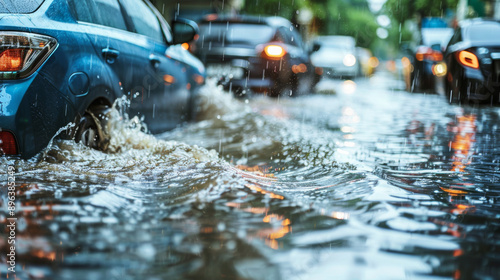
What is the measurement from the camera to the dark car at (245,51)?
34.1 ft

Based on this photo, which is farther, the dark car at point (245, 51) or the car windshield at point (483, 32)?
the dark car at point (245, 51)

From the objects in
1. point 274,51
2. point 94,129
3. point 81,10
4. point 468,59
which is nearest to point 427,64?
point 468,59

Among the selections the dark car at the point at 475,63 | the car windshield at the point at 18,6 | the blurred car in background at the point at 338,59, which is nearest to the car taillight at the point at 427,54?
the dark car at the point at 475,63

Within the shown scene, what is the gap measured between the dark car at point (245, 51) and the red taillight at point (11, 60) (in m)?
6.87

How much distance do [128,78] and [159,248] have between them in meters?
2.54

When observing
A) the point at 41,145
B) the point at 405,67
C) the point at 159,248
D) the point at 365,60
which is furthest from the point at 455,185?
the point at 365,60

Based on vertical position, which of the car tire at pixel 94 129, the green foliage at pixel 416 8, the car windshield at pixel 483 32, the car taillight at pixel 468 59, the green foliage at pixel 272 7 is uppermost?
the green foliage at pixel 416 8

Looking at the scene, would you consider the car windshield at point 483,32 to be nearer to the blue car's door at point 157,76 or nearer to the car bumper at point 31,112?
the blue car's door at point 157,76

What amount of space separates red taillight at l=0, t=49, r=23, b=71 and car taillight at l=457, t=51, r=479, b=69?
745 centimetres

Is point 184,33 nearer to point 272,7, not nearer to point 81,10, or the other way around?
point 81,10

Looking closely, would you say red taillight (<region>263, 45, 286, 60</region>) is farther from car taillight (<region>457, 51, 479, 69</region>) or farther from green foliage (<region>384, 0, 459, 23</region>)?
green foliage (<region>384, 0, 459, 23</region>)

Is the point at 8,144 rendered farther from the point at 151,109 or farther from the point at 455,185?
the point at 455,185

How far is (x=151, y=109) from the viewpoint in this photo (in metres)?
5.58

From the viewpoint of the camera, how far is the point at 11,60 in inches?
136
